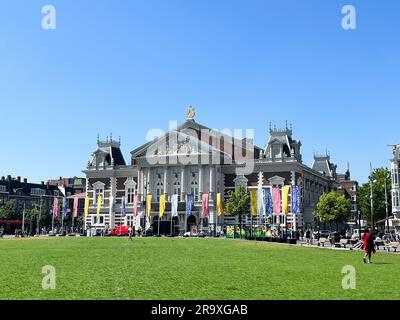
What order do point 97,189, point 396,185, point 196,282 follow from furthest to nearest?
point 97,189
point 396,185
point 196,282

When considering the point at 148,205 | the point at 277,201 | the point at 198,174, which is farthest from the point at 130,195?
the point at 277,201

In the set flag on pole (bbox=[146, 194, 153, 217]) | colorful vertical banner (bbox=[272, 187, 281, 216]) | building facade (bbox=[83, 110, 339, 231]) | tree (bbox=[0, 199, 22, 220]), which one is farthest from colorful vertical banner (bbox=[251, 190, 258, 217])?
tree (bbox=[0, 199, 22, 220])

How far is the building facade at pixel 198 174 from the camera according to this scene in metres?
94.1

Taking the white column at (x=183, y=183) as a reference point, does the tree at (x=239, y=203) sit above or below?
below

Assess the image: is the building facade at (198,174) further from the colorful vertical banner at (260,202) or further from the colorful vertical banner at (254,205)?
the colorful vertical banner at (260,202)

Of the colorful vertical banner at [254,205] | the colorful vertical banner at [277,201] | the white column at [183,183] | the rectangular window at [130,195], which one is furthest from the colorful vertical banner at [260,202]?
the rectangular window at [130,195]

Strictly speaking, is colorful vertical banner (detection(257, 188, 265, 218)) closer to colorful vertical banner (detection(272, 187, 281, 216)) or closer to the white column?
colorful vertical banner (detection(272, 187, 281, 216))

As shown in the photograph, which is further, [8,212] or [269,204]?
[8,212]

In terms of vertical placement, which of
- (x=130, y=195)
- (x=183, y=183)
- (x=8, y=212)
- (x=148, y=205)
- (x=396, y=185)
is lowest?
(x=8, y=212)

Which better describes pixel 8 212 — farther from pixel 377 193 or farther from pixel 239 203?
pixel 377 193

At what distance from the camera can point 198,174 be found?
3819 inches
